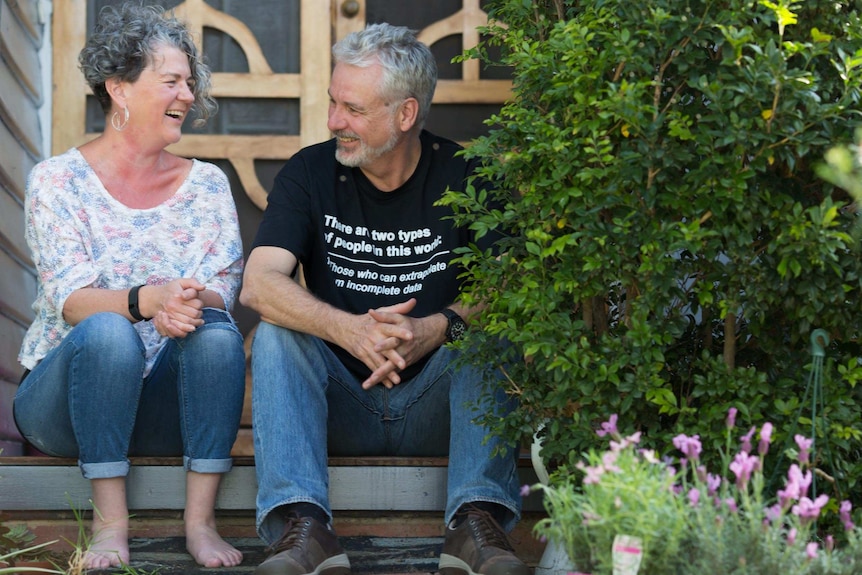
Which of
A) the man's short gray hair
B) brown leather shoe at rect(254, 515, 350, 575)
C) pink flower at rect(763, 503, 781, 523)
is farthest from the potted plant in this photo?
the man's short gray hair

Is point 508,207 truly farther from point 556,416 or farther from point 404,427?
Answer: point 404,427

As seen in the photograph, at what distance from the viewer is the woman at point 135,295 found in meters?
2.79

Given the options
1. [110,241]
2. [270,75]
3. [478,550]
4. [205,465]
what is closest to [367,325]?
[205,465]

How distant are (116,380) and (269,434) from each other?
0.40 meters

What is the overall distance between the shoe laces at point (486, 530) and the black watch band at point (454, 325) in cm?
49

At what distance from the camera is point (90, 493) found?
9.82 ft

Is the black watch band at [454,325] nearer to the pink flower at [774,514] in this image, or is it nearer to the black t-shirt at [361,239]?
the black t-shirt at [361,239]

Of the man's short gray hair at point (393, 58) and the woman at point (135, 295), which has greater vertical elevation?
the man's short gray hair at point (393, 58)

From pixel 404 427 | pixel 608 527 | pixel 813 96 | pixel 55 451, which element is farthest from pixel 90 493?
pixel 813 96

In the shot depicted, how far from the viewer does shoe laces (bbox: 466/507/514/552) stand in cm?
257

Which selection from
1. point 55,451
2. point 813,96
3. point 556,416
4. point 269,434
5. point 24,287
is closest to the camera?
point 813,96

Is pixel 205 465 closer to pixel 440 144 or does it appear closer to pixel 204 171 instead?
pixel 204 171

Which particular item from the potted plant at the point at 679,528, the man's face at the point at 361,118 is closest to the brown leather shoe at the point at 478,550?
the potted plant at the point at 679,528

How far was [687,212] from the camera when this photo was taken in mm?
2164
